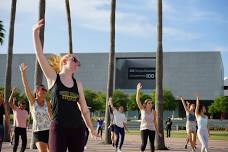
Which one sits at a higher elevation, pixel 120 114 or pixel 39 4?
pixel 39 4

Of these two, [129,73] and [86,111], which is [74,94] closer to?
[86,111]

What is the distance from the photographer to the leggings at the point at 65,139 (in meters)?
5.50

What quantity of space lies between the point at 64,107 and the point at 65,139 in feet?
1.25

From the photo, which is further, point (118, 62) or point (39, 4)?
point (118, 62)

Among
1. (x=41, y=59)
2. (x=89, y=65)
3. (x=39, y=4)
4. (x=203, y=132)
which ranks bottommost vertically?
(x=203, y=132)

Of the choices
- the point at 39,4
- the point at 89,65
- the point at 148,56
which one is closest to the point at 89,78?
the point at 89,65

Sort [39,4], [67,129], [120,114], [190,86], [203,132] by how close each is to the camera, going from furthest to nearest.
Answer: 1. [190,86]
2. [39,4]
3. [120,114]
4. [203,132]
5. [67,129]

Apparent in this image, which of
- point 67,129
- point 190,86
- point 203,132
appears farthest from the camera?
point 190,86

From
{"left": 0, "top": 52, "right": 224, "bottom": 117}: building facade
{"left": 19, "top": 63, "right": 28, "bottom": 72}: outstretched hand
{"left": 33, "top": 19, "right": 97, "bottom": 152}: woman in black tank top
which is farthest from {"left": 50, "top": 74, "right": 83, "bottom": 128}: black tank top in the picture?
{"left": 0, "top": 52, "right": 224, "bottom": 117}: building facade

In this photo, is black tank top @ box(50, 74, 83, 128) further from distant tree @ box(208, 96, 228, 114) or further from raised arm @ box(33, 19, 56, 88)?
distant tree @ box(208, 96, 228, 114)

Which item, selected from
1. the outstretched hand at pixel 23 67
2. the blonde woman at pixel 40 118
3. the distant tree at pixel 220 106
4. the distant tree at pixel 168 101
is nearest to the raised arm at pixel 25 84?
the outstretched hand at pixel 23 67

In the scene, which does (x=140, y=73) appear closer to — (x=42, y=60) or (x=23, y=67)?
(x=23, y=67)

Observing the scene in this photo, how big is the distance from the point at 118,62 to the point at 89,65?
756 cm

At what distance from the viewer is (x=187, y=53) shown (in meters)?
110
